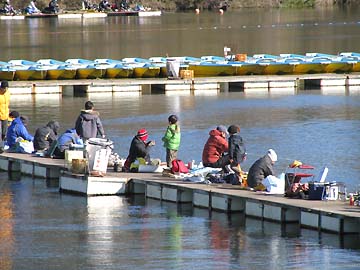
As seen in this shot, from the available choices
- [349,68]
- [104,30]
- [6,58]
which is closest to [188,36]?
[104,30]

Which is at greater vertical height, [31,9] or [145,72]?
[31,9]

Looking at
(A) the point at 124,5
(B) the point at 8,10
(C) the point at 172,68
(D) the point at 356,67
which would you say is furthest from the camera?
(A) the point at 124,5

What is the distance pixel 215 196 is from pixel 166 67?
2395cm

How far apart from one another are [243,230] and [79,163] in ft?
16.1

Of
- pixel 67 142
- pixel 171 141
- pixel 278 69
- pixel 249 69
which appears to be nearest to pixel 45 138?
pixel 67 142

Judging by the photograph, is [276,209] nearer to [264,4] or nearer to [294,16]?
[294,16]

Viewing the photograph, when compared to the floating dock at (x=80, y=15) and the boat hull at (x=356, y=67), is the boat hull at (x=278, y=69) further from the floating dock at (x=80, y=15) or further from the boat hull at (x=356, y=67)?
the floating dock at (x=80, y=15)

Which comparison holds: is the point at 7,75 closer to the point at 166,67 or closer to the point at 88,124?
the point at 166,67

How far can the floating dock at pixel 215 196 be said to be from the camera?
23516 mm

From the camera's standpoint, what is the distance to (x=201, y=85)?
48.5 m

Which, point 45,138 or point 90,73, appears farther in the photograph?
point 90,73

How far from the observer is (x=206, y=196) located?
26.0 meters

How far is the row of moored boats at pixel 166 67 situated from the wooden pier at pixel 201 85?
1.91 ft

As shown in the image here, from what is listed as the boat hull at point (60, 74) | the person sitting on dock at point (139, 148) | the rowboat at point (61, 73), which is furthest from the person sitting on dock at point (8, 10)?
Result: the person sitting on dock at point (139, 148)
